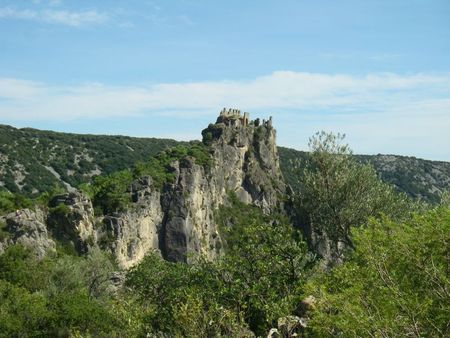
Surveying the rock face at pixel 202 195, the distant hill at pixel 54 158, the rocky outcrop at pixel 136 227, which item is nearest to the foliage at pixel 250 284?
the rock face at pixel 202 195

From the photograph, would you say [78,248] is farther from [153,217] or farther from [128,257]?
Answer: [153,217]

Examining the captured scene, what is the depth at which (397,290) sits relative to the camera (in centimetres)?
1692

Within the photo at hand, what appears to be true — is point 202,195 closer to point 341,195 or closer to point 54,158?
point 341,195

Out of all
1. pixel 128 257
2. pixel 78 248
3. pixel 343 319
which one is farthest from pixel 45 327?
pixel 128 257

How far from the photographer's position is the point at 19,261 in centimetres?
5284

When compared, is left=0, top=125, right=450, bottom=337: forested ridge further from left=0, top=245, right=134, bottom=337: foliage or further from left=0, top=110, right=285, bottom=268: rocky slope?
left=0, top=110, right=285, bottom=268: rocky slope

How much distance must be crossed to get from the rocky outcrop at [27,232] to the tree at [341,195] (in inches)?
1188

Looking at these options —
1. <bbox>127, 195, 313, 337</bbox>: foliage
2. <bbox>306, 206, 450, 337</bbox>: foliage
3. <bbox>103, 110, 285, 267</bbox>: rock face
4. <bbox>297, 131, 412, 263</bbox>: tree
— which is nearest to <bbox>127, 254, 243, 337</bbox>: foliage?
<bbox>127, 195, 313, 337</bbox>: foliage

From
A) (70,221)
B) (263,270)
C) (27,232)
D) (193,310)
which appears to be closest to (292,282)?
(263,270)

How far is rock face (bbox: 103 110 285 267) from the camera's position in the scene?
90.1m

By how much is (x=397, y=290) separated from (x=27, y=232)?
5157 cm

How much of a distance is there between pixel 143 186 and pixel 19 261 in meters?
43.9

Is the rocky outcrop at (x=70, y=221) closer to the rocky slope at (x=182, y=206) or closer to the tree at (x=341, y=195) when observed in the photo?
the rocky slope at (x=182, y=206)

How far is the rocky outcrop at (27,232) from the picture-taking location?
59.1m
